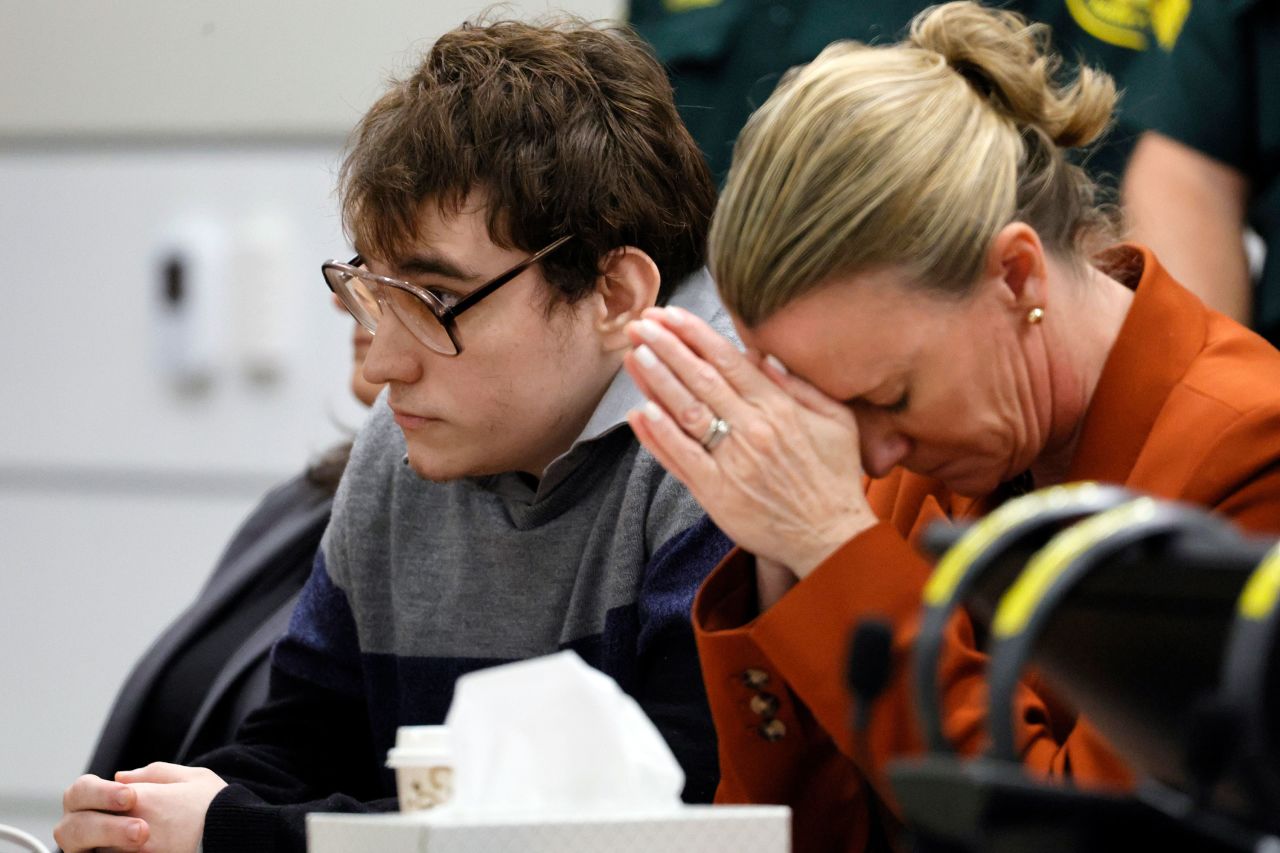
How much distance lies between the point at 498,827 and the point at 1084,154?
1.13 m

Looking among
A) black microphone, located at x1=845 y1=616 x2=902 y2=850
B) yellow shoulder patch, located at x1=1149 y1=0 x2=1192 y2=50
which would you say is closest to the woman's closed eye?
black microphone, located at x1=845 y1=616 x2=902 y2=850

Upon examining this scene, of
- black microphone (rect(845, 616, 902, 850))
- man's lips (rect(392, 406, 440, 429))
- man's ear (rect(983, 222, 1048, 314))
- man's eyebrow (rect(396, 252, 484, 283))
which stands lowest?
man's lips (rect(392, 406, 440, 429))

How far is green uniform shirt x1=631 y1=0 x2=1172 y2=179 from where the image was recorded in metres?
2.21

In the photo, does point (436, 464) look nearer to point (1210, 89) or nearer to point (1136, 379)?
point (1136, 379)

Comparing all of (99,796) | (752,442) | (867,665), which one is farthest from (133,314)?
(867,665)

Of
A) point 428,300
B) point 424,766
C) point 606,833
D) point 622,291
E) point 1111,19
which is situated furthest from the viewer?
point 1111,19

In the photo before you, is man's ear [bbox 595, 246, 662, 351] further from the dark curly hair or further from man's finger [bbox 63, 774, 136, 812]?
man's finger [bbox 63, 774, 136, 812]

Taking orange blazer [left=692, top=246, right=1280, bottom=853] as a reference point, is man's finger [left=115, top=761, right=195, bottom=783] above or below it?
below

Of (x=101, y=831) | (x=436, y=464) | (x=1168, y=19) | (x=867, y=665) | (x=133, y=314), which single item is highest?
(x=867, y=665)

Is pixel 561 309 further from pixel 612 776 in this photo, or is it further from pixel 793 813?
pixel 612 776

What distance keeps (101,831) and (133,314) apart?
2.20 m

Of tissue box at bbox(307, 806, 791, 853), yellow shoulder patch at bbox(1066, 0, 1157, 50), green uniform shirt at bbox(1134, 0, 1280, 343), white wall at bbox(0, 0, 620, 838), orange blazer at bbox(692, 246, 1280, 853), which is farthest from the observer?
white wall at bbox(0, 0, 620, 838)

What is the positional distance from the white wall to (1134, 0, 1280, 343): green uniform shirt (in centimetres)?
172

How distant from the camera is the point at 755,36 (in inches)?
92.7
